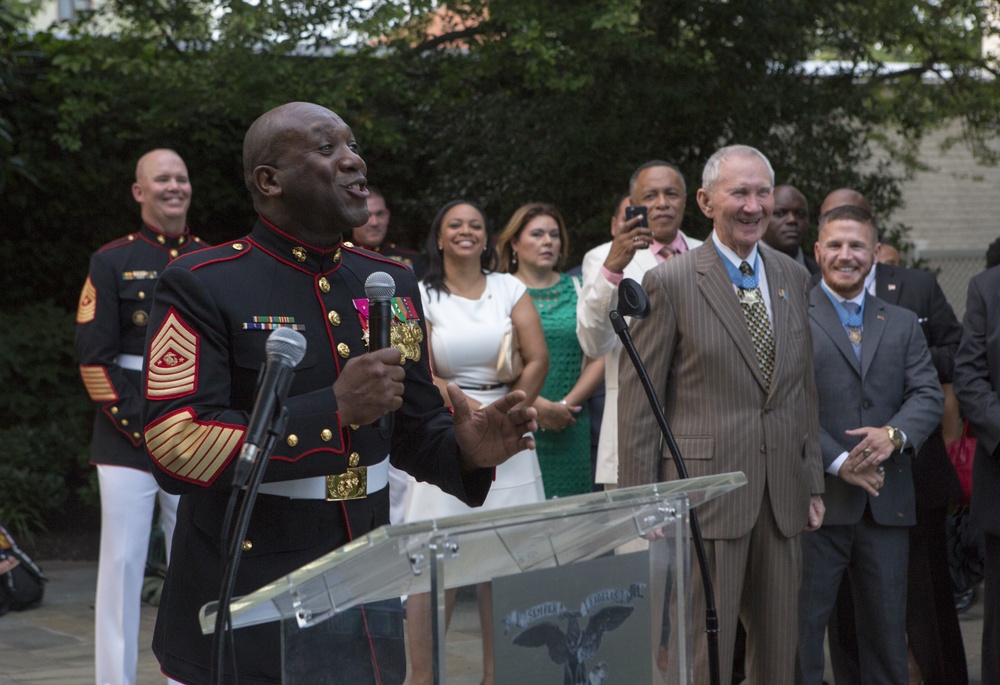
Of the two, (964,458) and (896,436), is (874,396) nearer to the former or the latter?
(896,436)

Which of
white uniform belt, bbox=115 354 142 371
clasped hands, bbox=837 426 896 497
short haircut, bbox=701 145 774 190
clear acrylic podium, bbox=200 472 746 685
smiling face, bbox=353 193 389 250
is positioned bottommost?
clasped hands, bbox=837 426 896 497

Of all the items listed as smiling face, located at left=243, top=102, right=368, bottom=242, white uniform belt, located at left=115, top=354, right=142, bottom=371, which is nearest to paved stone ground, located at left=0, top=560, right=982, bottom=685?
white uniform belt, located at left=115, top=354, right=142, bottom=371

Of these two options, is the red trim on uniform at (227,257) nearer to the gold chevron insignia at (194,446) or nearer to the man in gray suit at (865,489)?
the gold chevron insignia at (194,446)

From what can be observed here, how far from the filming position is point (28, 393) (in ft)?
32.4

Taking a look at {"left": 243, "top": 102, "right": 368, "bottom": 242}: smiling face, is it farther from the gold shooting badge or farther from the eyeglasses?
the eyeglasses

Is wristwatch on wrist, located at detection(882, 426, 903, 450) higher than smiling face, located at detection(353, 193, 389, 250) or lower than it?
lower

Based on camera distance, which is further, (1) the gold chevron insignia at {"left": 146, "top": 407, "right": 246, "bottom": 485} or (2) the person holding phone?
(2) the person holding phone

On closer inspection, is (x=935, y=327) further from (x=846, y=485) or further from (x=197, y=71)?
(x=197, y=71)

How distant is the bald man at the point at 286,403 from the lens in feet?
8.16

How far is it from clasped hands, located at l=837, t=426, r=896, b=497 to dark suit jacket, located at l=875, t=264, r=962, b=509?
36.2 inches

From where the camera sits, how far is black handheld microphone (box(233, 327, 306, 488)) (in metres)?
2.13

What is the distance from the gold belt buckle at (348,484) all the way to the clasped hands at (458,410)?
0.75 ft

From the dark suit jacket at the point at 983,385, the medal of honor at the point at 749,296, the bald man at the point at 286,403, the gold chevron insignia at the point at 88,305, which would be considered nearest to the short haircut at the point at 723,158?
the medal of honor at the point at 749,296

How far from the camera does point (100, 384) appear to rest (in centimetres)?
508
